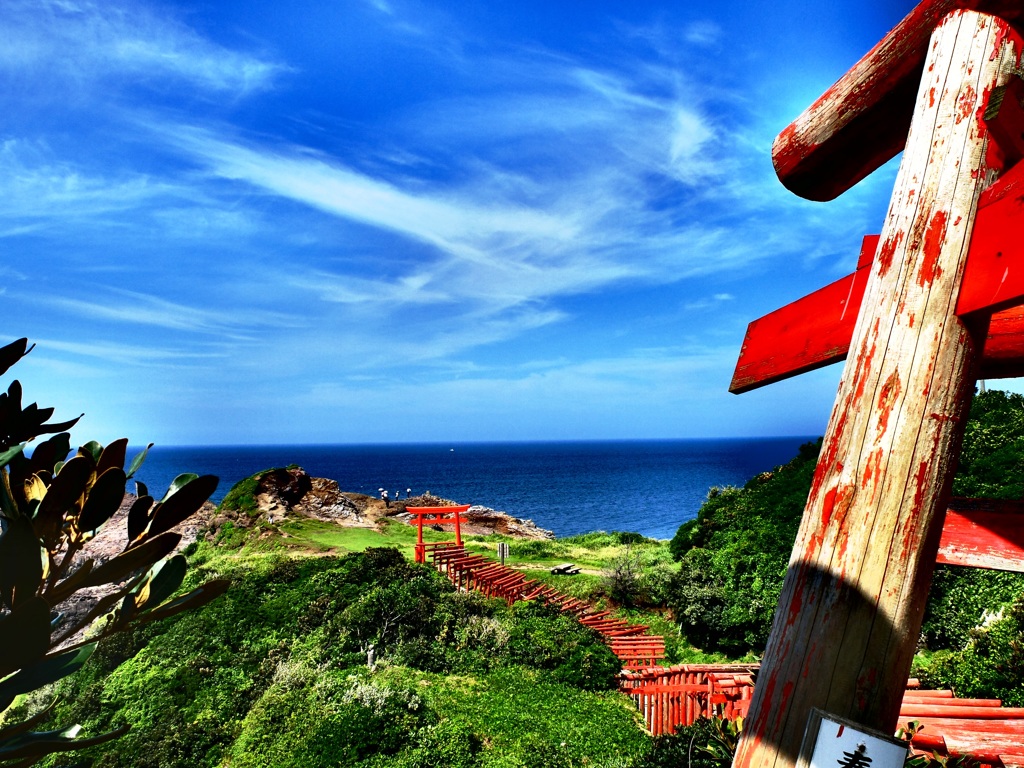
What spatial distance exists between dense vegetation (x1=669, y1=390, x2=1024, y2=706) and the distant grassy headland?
0.12 feet

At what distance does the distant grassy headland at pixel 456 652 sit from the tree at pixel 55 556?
6.72 meters

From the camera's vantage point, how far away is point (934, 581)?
11.6m

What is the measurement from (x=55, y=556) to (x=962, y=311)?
7.40 ft

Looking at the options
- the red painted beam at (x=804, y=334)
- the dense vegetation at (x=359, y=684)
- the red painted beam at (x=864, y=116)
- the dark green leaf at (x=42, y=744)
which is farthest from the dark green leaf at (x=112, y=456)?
the dense vegetation at (x=359, y=684)

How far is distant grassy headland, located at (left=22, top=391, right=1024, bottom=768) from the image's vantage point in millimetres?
8305

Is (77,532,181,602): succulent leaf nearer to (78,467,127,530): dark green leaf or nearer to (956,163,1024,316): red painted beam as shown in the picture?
(78,467,127,530): dark green leaf

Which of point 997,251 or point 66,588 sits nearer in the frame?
point 997,251

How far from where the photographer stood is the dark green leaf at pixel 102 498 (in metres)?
1.45

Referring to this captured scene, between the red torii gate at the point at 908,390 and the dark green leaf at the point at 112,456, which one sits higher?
the red torii gate at the point at 908,390

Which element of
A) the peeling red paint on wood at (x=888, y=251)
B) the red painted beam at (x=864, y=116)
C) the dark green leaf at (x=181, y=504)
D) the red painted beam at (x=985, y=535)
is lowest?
the dark green leaf at (x=181, y=504)

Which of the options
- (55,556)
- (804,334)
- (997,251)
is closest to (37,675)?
(55,556)

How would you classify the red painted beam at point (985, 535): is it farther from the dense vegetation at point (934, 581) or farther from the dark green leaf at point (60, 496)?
the dense vegetation at point (934, 581)

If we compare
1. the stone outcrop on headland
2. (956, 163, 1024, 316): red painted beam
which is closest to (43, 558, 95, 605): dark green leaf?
(956, 163, 1024, 316): red painted beam

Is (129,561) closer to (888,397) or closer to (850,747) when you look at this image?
(850,747)
